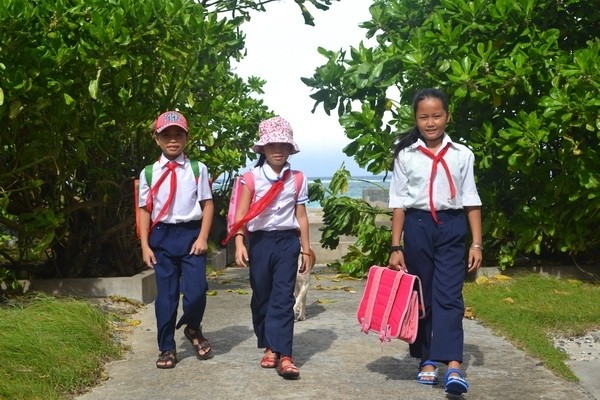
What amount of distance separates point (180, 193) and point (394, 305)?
166cm

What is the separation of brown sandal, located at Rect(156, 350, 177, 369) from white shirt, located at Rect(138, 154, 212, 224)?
0.85 meters

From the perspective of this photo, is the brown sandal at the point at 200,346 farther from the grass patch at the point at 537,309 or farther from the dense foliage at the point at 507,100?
the dense foliage at the point at 507,100

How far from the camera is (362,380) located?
19.2 feet

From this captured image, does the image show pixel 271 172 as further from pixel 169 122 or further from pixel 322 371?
pixel 322 371

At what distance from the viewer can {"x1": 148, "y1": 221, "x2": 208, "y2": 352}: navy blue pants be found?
6.36 metres

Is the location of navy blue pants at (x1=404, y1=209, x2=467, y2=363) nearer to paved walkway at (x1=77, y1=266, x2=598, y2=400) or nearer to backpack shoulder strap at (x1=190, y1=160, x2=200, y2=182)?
paved walkway at (x1=77, y1=266, x2=598, y2=400)

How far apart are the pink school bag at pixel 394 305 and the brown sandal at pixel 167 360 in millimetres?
1317

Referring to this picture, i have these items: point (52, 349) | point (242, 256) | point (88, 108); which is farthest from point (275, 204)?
point (88, 108)

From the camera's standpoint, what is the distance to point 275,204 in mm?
6141

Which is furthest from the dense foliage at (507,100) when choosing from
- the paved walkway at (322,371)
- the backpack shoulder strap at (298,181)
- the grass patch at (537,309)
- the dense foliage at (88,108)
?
the backpack shoulder strap at (298,181)

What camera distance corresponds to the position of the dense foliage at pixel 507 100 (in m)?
9.12

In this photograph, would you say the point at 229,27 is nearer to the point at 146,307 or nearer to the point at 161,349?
the point at 146,307

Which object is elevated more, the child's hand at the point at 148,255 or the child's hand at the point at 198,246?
the child's hand at the point at 198,246

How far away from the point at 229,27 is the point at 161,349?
464cm
